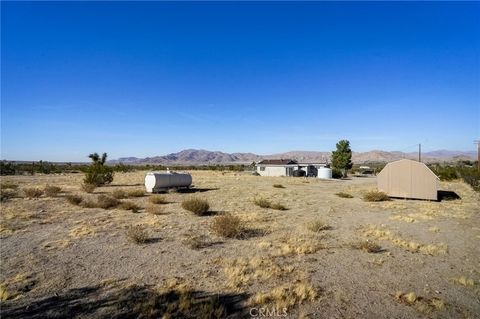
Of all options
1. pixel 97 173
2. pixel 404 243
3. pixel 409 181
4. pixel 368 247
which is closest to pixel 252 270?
pixel 368 247

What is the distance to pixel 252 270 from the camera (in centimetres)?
923

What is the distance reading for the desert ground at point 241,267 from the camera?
23.1 feet

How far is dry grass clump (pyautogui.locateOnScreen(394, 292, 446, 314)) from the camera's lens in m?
7.09

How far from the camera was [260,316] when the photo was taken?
6.76 m

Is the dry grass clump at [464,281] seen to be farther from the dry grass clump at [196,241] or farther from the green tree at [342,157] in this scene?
the green tree at [342,157]

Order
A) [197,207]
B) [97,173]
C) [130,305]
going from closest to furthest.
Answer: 1. [130,305]
2. [197,207]
3. [97,173]

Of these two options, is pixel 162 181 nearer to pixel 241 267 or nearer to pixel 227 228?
pixel 227 228

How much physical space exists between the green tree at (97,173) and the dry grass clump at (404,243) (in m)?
30.9

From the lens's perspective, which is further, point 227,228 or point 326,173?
point 326,173

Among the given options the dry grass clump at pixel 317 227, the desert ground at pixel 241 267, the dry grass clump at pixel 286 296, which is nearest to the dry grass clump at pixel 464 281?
the desert ground at pixel 241 267

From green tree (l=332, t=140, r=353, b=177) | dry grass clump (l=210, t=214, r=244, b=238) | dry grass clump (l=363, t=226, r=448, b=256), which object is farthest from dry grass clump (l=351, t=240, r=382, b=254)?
green tree (l=332, t=140, r=353, b=177)

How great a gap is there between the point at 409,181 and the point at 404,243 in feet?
50.9

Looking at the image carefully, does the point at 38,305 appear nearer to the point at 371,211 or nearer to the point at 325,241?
the point at 325,241

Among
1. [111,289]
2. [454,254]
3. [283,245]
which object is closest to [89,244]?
[111,289]
